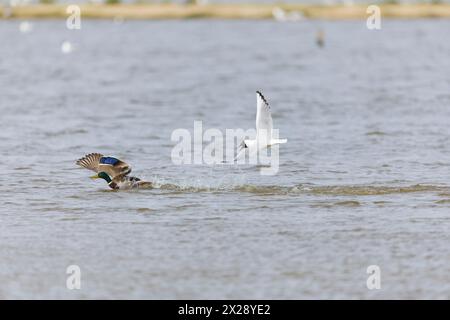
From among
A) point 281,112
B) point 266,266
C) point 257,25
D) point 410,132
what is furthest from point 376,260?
point 257,25

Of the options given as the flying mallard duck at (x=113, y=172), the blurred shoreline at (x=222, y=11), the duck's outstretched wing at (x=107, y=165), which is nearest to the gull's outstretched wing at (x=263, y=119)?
the flying mallard duck at (x=113, y=172)

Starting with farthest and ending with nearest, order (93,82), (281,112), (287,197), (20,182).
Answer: (93,82) → (281,112) → (20,182) → (287,197)

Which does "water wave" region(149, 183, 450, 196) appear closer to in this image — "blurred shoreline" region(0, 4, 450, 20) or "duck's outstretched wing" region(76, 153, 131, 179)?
"duck's outstretched wing" region(76, 153, 131, 179)

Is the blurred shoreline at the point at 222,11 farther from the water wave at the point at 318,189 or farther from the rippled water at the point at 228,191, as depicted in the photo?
the water wave at the point at 318,189

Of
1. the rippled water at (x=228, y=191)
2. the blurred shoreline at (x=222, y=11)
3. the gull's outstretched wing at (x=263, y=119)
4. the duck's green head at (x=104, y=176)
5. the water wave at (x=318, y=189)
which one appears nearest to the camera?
the rippled water at (x=228, y=191)

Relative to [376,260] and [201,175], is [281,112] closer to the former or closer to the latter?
[201,175]

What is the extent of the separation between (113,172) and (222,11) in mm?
51828

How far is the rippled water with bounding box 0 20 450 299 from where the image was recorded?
10234 millimetres

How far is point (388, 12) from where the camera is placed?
210 ft

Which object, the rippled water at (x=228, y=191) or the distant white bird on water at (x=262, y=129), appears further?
the distant white bird on water at (x=262, y=129)

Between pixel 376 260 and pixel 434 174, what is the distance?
16.8ft

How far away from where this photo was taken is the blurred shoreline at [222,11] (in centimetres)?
6412
